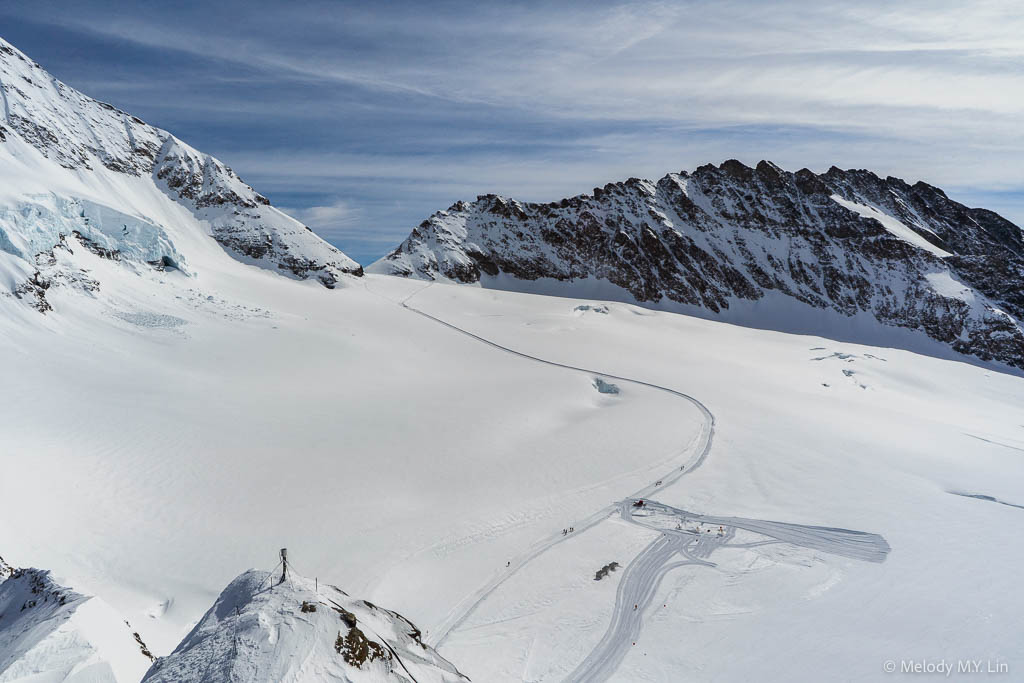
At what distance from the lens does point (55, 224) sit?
4328cm

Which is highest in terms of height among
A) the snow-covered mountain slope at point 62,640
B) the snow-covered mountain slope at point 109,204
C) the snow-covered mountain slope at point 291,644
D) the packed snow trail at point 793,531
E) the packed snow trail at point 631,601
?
the snow-covered mountain slope at point 109,204

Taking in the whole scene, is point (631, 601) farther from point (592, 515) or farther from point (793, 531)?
point (793, 531)

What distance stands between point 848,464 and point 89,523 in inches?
1684

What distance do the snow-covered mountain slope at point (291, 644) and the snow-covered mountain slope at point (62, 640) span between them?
6.88ft

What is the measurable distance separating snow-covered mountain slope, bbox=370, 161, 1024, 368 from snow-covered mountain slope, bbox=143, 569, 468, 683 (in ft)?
345

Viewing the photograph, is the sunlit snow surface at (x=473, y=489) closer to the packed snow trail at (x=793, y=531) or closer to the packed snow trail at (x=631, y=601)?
the packed snow trail at (x=631, y=601)

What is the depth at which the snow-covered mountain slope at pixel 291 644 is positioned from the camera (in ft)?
22.3

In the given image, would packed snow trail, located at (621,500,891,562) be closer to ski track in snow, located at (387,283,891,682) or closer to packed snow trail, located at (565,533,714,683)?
ski track in snow, located at (387,283,891,682)

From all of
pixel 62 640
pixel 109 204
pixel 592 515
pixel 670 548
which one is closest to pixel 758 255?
pixel 592 515

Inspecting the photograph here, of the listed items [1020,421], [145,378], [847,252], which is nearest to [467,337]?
[145,378]

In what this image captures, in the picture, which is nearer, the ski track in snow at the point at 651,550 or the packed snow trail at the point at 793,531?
the ski track in snow at the point at 651,550

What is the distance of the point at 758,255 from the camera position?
13675 cm

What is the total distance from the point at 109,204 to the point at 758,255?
138 meters

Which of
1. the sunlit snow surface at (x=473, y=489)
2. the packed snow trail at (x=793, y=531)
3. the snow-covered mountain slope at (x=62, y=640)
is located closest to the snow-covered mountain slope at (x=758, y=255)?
the sunlit snow surface at (x=473, y=489)
